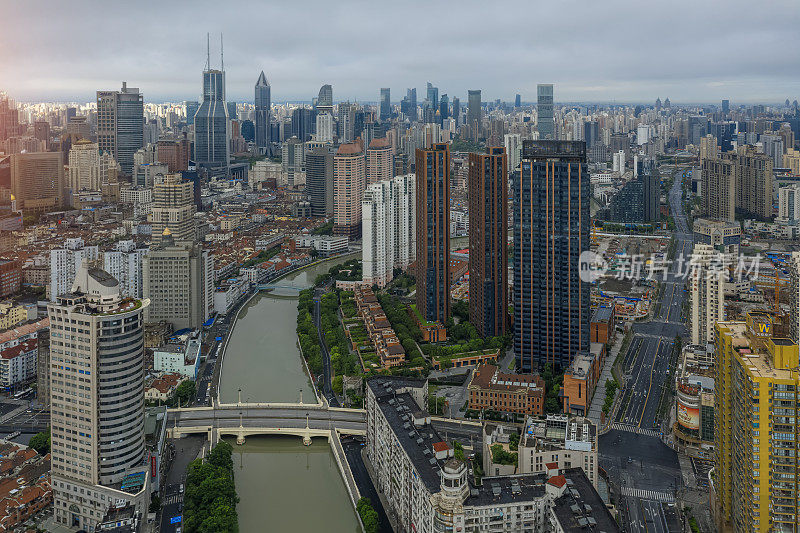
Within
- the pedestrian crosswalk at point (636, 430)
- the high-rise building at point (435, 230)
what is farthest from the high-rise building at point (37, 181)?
A: the pedestrian crosswalk at point (636, 430)

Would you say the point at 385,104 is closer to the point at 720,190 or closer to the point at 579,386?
the point at 720,190

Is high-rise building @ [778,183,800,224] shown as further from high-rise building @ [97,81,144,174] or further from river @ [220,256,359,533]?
high-rise building @ [97,81,144,174]

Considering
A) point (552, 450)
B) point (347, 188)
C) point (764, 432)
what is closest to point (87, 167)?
point (347, 188)

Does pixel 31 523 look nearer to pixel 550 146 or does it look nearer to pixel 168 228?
pixel 550 146

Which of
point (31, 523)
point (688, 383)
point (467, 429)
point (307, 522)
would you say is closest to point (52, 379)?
point (31, 523)

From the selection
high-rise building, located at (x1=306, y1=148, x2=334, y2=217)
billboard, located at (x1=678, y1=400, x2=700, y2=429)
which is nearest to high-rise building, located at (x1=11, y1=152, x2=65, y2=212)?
high-rise building, located at (x1=306, y1=148, x2=334, y2=217)

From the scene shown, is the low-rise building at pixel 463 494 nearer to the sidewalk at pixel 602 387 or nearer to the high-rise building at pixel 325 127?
the sidewalk at pixel 602 387
